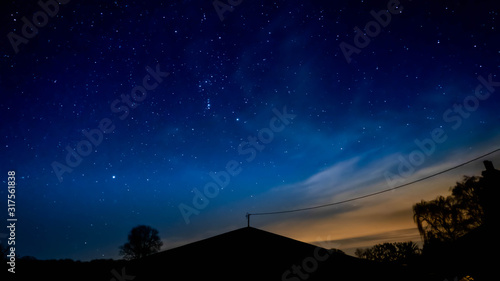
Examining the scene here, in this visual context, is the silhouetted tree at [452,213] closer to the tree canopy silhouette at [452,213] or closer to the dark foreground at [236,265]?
the tree canopy silhouette at [452,213]

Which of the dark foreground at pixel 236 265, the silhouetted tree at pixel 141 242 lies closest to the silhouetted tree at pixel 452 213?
the dark foreground at pixel 236 265

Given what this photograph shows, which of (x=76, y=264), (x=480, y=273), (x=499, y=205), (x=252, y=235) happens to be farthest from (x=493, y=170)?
(x=76, y=264)

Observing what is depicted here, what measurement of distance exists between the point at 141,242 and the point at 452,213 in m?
47.8

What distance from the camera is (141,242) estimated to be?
154 feet

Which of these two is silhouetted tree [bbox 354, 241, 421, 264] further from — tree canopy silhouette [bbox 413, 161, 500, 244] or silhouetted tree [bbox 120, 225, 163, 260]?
silhouetted tree [bbox 120, 225, 163, 260]

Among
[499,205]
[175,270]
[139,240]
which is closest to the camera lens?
[175,270]

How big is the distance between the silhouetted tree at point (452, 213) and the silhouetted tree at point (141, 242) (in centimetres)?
4220

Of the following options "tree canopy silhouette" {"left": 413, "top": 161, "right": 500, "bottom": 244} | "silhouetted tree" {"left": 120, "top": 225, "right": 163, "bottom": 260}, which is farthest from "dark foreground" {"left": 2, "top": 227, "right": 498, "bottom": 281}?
"silhouetted tree" {"left": 120, "top": 225, "right": 163, "bottom": 260}

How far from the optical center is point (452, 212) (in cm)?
2708

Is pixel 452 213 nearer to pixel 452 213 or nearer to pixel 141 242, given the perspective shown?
pixel 452 213

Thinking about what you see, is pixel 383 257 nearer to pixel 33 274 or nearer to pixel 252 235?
pixel 252 235

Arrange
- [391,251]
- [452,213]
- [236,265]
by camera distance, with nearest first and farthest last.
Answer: [236,265]
[452,213]
[391,251]

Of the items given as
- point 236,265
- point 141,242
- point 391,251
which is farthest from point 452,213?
point 141,242

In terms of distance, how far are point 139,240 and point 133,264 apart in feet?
146
